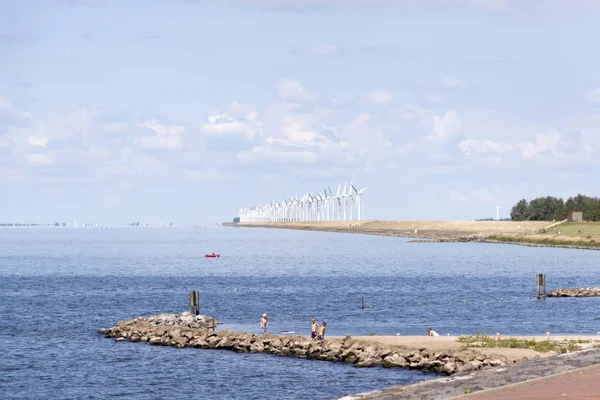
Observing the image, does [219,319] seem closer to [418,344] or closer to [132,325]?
[132,325]

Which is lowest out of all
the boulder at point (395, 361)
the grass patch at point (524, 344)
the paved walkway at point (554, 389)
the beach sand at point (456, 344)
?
the boulder at point (395, 361)

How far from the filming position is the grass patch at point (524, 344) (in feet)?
184

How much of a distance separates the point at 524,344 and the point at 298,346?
48.5ft

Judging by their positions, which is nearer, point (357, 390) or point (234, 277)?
point (357, 390)

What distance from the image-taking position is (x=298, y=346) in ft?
207

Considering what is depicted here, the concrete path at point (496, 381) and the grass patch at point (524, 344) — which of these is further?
the grass patch at point (524, 344)

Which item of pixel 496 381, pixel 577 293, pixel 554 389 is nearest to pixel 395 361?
pixel 496 381

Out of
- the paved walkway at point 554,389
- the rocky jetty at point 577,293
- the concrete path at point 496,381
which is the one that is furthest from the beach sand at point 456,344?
the rocky jetty at point 577,293

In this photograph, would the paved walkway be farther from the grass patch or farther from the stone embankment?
the grass patch

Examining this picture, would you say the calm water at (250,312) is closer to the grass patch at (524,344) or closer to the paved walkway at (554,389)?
the grass patch at (524,344)

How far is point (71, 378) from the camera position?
58500 mm

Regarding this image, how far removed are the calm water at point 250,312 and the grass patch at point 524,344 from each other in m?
6.94

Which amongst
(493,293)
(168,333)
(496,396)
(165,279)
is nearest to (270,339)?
(168,333)

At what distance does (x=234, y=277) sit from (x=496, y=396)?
4440 inches
